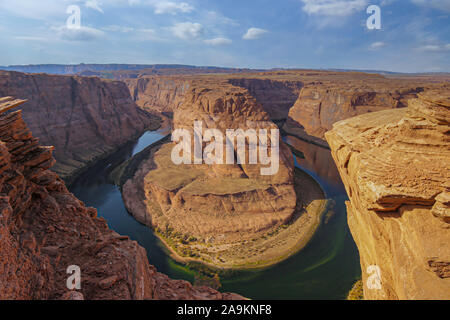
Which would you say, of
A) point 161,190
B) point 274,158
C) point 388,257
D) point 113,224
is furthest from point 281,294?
point 113,224

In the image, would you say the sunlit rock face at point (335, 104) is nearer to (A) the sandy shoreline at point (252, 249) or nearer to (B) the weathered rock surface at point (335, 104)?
(B) the weathered rock surface at point (335, 104)

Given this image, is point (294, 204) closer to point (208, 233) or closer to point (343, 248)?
point (343, 248)

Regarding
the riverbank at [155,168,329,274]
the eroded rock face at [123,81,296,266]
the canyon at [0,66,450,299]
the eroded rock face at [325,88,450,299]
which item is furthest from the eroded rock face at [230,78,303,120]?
the eroded rock face at [325,88,450,299]

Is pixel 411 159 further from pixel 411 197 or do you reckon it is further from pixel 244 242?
pixel 244 242

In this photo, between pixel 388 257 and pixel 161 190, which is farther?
pixel 161 190

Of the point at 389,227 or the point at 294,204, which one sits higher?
the point at 389,227

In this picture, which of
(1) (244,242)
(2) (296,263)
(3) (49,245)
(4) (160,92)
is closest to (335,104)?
(2) (296,263)
